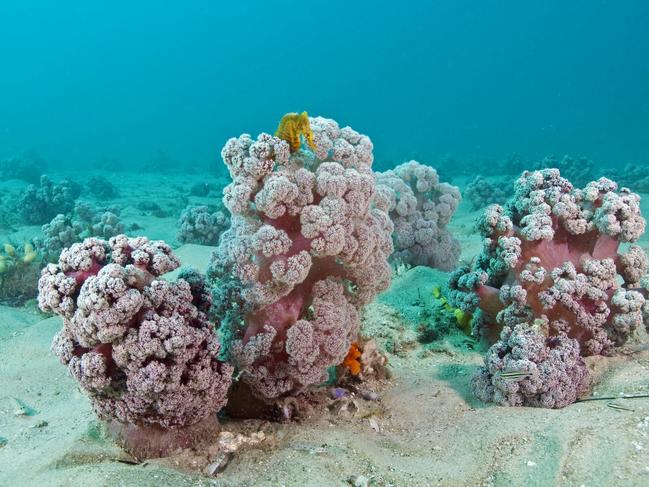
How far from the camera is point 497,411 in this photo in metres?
4.12

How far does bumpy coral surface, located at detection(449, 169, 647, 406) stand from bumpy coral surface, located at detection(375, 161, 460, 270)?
3.62 m

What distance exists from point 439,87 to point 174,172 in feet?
357

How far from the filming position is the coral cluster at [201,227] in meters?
12.2

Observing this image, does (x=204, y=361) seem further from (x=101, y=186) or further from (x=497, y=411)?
(x=101, y=186)

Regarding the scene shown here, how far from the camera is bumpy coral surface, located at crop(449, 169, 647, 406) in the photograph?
462 cm

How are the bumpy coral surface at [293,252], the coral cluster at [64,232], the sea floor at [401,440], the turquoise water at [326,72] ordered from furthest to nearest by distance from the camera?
the turquoise water at [326,72] → the coral cluster at [64,232] → the bumpy coral surface at [293,252] → the sea floor at [401,440]

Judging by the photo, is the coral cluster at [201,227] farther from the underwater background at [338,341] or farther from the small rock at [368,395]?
the small rock at [368,395]

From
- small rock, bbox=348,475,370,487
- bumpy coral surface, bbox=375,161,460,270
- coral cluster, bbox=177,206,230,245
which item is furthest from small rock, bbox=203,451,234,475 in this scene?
coral cluster, bbox=177,206,230,245

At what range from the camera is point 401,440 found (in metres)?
3.86

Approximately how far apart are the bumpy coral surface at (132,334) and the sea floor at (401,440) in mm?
444

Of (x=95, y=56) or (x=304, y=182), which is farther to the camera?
(x=95, y=56)

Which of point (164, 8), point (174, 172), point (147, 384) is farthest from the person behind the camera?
point (164, 8)

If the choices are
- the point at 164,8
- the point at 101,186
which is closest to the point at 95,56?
the point at 164,8

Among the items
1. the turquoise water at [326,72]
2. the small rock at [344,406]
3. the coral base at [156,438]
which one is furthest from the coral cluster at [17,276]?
the turquoise water at [326,72]
